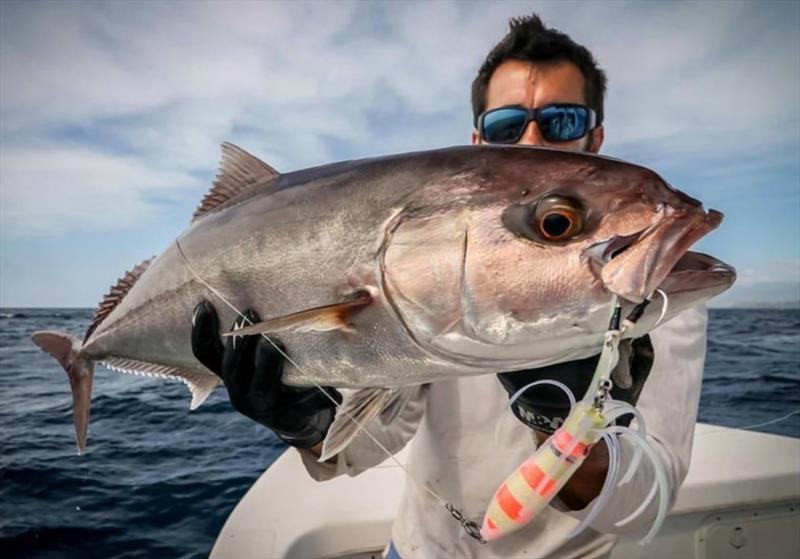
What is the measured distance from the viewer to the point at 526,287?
137cm

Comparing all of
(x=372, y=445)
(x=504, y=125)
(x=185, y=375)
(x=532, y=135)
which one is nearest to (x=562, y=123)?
(x=532, y=135)

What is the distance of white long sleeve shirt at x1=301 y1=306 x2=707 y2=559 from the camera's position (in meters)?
2.19

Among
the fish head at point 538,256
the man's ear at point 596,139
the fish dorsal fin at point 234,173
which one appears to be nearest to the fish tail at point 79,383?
the fish dorsal fin at point 234,173

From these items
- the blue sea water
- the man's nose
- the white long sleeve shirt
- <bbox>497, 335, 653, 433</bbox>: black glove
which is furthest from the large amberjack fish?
the blue sea water

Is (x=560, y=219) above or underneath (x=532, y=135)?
underneath

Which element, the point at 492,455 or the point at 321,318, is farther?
the point at 492,455

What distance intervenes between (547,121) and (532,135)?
13 centimetres

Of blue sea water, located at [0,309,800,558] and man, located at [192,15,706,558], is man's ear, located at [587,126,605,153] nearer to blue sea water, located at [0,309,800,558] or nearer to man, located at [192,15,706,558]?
man, located at [192,15,706,558]

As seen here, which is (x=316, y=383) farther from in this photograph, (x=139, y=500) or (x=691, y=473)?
(x=139, y=500)

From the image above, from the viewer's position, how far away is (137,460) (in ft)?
28.9

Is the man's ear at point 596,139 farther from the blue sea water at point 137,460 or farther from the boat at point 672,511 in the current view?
the blue sea water at point 137,460

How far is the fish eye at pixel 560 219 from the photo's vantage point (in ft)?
4.48

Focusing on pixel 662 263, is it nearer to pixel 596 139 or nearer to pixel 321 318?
pixel 321 318

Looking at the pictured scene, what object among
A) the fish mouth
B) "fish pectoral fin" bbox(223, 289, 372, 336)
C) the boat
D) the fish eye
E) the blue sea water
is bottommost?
the blue sea water
